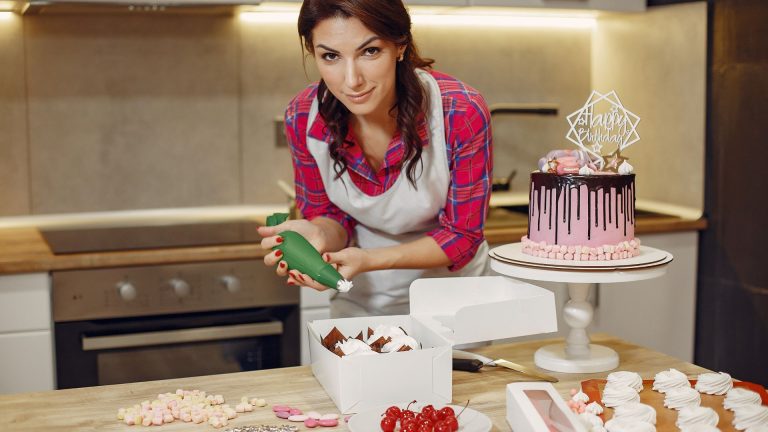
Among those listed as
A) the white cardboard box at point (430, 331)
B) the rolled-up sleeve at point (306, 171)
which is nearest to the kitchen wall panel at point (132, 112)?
the rolled-up sleeve at point (306, 171)

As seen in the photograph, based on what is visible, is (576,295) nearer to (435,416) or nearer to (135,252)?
(435,416)

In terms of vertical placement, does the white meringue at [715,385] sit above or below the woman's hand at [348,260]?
below

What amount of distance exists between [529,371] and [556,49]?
6.28 feet

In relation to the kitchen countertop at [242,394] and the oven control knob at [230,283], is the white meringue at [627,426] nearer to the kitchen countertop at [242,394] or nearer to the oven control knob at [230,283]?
the kitchen countertop at [242,394]

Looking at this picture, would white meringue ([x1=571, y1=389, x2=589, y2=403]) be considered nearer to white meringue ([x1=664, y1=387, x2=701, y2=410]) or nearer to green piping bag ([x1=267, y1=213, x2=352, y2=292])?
white meringue ([x1=664, y1=387, x2=701, y2=410])

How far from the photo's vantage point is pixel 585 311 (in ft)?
5.17

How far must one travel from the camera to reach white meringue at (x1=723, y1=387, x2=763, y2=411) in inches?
50.4

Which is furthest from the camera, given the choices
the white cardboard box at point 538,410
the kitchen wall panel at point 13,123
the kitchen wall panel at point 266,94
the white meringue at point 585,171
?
the kitchen wall panel at point 266,94

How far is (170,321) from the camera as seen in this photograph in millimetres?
2371

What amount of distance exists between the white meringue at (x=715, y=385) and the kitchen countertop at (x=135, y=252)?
46.0 inches

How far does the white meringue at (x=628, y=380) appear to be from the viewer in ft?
4.45

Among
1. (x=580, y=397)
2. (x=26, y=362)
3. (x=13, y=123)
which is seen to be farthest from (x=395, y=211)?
(x=13, y=123)

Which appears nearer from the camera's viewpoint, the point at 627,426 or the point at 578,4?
the point at 627,426

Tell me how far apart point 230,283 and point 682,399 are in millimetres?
1360
